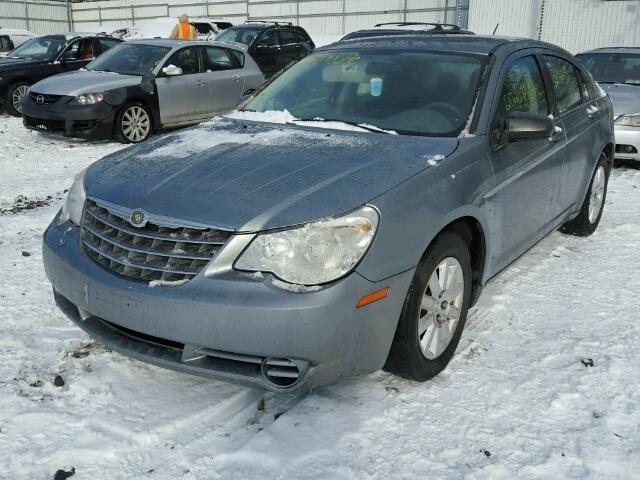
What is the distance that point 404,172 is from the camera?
2854 millimetres

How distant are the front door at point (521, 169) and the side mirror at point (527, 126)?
0.06m

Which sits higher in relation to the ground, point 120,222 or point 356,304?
point 120,222

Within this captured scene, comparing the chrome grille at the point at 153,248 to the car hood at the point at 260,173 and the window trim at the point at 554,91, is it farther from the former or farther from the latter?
the window trim at the point at 554,91

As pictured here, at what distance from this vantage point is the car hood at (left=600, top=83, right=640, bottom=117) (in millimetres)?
7957

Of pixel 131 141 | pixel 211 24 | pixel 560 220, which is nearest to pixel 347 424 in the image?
pixel 560 220

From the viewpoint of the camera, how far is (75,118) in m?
8.79

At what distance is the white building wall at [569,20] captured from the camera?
20516 mm

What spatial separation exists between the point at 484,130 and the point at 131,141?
23.4 feet

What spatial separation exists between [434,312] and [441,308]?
0.07 meters

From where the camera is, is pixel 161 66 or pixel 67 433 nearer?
pixel 67 433

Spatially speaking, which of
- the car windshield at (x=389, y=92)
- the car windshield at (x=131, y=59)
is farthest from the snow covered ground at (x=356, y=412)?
the car windshield at (x=131, y=59)

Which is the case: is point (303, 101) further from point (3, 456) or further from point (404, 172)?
point (3, 456)

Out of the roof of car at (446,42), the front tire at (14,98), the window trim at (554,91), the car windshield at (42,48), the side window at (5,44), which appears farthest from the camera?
the side window at (5,44)

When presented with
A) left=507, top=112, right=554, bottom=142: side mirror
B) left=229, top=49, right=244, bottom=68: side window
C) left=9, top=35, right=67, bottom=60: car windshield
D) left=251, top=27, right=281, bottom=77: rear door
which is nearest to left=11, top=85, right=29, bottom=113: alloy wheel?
left=9, top=35, right=67, bottom=60: car windshield
